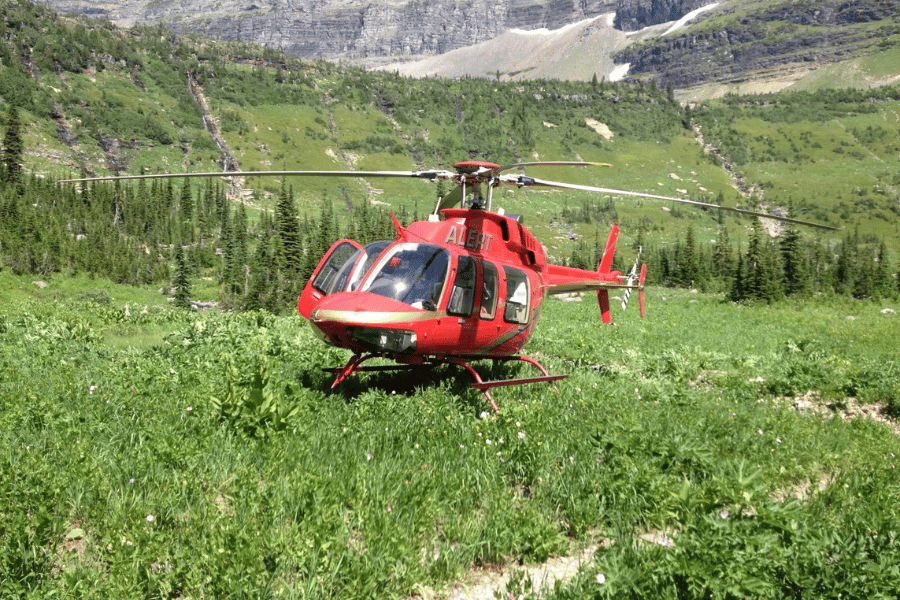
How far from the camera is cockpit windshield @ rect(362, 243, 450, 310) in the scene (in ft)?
29.5

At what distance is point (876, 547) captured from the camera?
4035 mm

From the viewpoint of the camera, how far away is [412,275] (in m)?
9.20

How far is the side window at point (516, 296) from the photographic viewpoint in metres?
11.2

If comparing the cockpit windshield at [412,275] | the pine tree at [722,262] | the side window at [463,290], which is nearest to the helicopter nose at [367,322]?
the cockpit windshield at [412,275]

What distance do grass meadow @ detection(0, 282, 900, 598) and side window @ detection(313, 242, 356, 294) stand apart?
1.59 meters

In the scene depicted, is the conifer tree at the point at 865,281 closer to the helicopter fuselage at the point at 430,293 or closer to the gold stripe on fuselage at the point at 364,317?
the helicopter fuselage at the point at 430,293

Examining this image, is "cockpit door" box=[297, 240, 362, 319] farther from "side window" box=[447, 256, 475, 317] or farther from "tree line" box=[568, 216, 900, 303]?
"tree line" box=[568, 216, 900, 303]

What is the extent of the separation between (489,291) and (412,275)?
71.9 inches

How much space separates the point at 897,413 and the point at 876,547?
913 centimetres

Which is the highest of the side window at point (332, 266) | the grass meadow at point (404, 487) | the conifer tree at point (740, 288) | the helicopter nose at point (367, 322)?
the side window at point (332, 266)

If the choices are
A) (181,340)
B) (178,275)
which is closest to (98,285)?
(178,275)

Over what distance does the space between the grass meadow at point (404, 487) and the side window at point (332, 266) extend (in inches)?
62.7

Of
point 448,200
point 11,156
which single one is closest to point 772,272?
point 448,200

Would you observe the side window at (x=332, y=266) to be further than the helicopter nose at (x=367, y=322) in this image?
Yes
